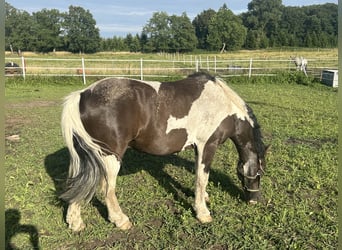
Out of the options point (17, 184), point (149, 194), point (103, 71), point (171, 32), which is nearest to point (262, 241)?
point (149, 194)

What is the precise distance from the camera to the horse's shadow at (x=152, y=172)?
4148 mm

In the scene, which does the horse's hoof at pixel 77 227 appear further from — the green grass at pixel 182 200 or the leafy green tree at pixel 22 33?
the leafy green tree at pixel 22 33

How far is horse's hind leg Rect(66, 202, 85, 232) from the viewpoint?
3367 mm

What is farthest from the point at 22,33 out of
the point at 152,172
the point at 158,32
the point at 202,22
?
the point at 152,172

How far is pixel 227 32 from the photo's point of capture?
214ft

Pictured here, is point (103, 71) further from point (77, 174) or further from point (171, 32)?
point (171, 32)

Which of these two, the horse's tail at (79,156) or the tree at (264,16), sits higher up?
the tree at (264,16)

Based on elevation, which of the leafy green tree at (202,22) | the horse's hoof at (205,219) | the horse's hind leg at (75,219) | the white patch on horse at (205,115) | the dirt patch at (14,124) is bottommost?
the horse's hoof at (205,219)

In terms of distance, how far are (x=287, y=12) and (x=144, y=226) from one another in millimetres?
89147

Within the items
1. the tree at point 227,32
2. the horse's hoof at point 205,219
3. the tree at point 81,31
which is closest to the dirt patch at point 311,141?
the horse's hoof at point 205,219

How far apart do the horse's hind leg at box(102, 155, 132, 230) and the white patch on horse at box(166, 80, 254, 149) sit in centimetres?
71

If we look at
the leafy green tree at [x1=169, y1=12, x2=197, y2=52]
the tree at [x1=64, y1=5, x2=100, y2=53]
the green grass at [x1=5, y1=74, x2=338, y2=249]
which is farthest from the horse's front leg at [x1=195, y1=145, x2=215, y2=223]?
the leafy green tree at [x1=169, y1=12, x2=197, y2=52]

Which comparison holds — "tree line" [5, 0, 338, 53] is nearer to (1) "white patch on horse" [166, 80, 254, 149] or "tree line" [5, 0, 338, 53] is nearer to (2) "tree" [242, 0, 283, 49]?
(2) "tree" [242, 0, 283, 49]

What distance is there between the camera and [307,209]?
12.5ft
